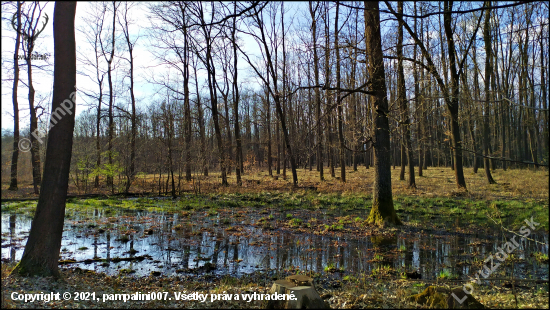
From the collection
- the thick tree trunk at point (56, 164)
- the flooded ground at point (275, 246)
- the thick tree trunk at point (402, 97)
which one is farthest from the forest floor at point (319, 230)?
the thick tree trunk at point (402, 97)

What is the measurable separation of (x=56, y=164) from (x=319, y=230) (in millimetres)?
7061

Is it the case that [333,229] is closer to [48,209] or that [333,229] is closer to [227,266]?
[227,266]

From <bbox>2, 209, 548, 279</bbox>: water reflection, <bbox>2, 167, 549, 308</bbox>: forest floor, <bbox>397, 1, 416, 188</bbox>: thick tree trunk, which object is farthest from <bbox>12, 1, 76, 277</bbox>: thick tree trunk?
<bbox>397, 1, 416, 188</bbox>: thick tree trunk

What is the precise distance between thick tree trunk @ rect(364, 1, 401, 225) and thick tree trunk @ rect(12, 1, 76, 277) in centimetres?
748

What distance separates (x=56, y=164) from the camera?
17.2ft

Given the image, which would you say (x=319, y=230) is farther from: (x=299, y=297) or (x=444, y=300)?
(x=299, y=297)

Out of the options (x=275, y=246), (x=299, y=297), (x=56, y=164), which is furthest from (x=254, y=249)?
(x=56, y=164)

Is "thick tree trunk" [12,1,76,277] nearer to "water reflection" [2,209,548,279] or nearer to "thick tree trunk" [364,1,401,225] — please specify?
"water reflection" [2,209,548,279]

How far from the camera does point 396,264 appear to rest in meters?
6.71

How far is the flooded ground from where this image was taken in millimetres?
6371

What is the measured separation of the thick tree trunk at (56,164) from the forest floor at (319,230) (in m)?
0.38

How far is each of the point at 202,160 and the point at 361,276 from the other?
1371 cm

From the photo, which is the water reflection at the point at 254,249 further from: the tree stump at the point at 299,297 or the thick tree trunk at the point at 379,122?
the tree stump at the point at 299,297

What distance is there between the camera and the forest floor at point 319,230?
14.9 feet
